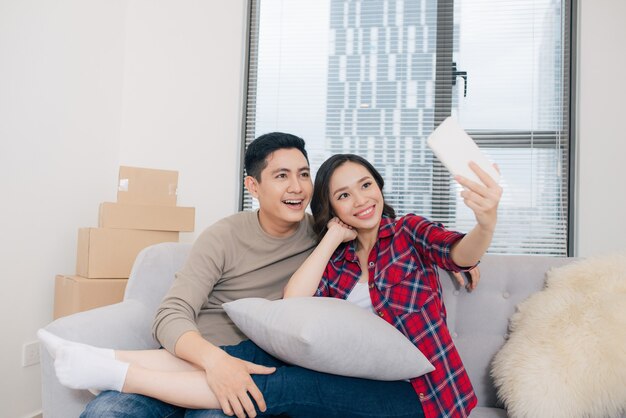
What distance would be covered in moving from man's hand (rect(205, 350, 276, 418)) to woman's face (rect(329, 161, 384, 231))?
535mm

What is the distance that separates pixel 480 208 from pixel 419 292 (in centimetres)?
38

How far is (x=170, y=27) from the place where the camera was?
2.94 m

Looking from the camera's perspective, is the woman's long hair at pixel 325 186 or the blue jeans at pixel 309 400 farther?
the woman's long hair at pixel 325 186

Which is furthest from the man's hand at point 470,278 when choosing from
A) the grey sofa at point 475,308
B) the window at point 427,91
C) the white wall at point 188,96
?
the white wall at point 188,96

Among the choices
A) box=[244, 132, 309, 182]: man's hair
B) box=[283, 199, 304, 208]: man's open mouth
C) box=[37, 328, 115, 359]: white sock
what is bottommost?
box=[37, 328, 115, 359]: white sock

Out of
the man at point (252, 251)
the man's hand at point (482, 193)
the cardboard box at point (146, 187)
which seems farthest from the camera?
the cardboard box at point (146, 187)

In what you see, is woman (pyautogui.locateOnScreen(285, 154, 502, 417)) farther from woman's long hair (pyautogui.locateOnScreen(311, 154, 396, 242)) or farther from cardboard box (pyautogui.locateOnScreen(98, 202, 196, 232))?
cardboard box (pyautogui.locateOnScreen(98, 202, 196, 232))

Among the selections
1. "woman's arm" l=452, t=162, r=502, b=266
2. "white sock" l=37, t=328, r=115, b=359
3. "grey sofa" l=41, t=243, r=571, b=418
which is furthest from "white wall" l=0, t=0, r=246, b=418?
"woman's arm" l=452, t=162, r=502, b=266

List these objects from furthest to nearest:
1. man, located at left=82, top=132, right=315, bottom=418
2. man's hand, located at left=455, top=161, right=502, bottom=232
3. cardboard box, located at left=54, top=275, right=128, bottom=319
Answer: cardboard box, located at left=54, top=275, right=128, bottom=319
man, located at left=82, top=132, right=315, bottom=418
man's hand, located at left=455, top=161, right=502, bottom=232

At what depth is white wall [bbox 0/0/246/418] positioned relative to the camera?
6.93 ft

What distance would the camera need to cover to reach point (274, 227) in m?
1.67

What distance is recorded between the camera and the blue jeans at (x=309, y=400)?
115 centimetres

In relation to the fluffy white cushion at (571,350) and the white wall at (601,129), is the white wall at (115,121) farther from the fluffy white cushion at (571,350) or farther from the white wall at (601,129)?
the fluffy white cushion at (571,350)

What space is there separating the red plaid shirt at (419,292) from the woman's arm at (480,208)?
53 mm
